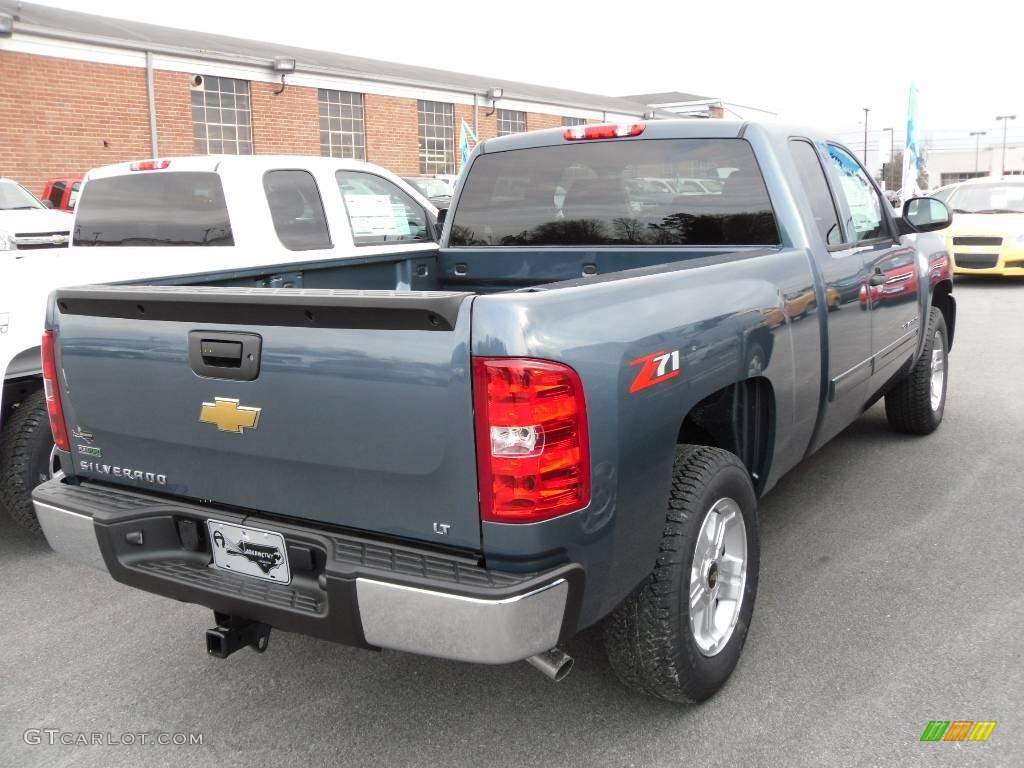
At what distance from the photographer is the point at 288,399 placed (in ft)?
8.10

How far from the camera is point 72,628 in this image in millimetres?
3742

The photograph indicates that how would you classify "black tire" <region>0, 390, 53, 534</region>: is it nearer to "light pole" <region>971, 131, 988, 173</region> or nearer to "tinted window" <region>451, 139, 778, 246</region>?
"tinted window" <region>451, 139, 778, 246</region>

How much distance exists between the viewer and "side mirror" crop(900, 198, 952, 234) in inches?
197

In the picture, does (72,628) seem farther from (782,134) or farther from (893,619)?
(782,134)

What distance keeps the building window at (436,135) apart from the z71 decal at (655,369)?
27.4 m

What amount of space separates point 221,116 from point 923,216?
21.4 m

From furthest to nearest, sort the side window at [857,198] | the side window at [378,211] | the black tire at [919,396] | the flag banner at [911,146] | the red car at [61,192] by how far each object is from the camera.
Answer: the flag banner at [911,146] < the red car at [61,192] < the side window at [378,211] < the black tire at [919,396] < the side window at [857,198]

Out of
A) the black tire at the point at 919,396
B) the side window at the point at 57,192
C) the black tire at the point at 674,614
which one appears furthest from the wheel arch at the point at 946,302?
the side window at the point at 57,192

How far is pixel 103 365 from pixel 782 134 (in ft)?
9.61

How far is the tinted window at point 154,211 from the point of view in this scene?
5.95 metres

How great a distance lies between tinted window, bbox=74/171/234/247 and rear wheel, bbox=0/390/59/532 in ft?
5.92

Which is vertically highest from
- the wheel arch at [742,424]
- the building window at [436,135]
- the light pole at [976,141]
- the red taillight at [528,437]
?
the light pole at [976,141]

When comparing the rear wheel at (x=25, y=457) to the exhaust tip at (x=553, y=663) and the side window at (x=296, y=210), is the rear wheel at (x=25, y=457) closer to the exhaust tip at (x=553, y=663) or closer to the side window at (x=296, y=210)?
the side window at (x=296, y=210)

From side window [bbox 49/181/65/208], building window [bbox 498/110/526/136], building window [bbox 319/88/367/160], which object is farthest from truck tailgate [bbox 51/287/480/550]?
building window [bbox 498/110/526/136]
